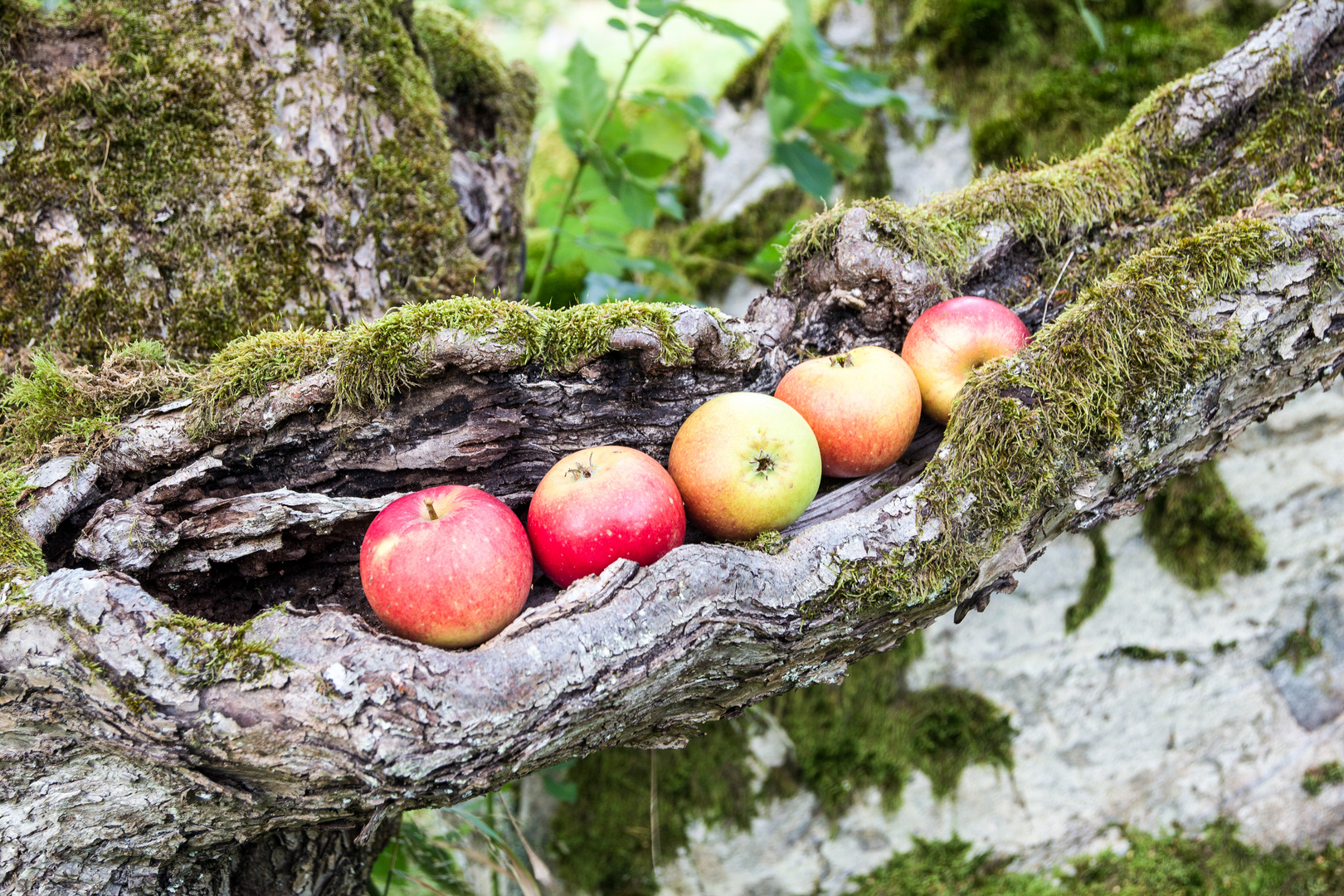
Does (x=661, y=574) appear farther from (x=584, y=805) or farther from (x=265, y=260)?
(x=584, y=805)

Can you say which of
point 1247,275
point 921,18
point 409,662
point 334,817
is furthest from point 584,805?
point 921,18

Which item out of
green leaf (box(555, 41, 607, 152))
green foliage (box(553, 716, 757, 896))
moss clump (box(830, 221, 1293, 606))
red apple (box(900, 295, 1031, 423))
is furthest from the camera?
green foliage (box(553, 716, 757, 896))

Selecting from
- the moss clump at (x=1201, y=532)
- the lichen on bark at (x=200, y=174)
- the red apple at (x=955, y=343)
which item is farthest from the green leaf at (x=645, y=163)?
the moss clump at (x=1201, y=532)

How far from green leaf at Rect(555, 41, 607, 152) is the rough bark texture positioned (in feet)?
4.40

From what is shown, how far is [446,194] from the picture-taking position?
2.78 meters

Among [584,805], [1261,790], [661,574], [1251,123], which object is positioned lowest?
[584,805]

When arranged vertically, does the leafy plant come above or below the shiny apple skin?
above

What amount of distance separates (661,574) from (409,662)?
20.3 inches

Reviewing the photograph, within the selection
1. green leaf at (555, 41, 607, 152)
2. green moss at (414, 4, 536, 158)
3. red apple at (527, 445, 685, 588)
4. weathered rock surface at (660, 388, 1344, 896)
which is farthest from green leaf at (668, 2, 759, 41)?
weathered rock surface at (660, 388, 1344, 896)

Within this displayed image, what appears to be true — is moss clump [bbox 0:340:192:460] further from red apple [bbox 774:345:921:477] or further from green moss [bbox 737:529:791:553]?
red apple [bbox 774:345:921:477]

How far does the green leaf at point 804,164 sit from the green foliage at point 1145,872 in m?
2.90

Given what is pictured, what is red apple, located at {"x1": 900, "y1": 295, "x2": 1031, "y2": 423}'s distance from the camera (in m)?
2.15

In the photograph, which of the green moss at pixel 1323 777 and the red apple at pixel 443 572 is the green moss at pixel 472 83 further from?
the green moss at pixel 1323 777

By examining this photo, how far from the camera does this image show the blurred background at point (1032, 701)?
3.28m
